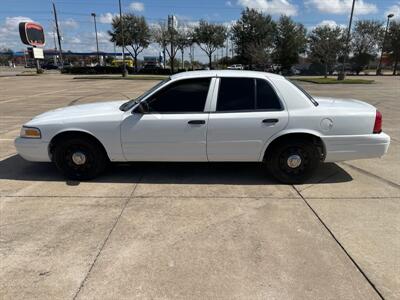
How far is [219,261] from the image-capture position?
289 centimetres

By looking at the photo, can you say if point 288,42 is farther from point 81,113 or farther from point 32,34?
point 81,113

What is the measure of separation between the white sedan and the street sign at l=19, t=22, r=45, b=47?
4661 cm

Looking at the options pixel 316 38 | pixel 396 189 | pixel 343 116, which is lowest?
pixel 396 189

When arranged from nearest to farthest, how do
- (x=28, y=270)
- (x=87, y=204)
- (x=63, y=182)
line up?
(x=28, y=270)
(x=87, y=204)
(x=63, y=182)

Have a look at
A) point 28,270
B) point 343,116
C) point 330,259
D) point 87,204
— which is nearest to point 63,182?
point 87,204

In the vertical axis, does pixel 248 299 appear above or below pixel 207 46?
below

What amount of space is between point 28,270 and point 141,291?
104 centimetres

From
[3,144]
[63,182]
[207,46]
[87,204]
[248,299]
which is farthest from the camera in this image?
[207,46]

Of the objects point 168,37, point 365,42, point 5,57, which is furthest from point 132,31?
point 5,57

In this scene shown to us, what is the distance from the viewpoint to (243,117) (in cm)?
442

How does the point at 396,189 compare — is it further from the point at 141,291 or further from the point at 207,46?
the point at 207,46

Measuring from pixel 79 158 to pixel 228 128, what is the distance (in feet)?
7.20

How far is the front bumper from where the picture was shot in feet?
15.4

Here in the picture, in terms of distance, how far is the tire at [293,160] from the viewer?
14.9 feet
